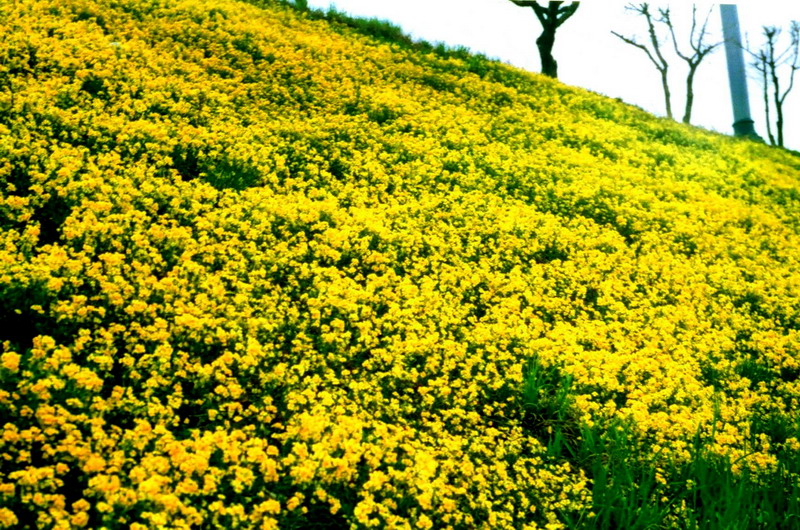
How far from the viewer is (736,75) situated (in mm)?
24891

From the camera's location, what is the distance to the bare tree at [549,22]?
25.0 metres

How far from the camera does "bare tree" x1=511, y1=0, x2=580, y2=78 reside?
82.0 feet

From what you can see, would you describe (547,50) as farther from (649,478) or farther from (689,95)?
(649,478)

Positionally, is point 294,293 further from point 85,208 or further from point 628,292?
point 628,292

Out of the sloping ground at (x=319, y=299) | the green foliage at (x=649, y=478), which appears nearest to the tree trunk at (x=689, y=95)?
the sloping ground at (x=319, y=299)

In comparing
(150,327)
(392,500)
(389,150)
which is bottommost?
(392,500)

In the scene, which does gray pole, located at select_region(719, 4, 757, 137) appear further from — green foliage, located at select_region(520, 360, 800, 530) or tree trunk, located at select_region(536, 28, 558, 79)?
green foliage, located at select_region(520, 360, 800, 530)

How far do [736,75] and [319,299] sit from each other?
2435 centimetres

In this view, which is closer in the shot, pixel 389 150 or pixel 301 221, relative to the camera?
pixel 301 221

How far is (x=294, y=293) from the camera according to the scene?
658 cm

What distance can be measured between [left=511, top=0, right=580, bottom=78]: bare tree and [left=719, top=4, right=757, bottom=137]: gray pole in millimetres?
6127

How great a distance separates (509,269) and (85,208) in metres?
5.20

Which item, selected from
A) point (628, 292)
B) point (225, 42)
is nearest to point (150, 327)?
point (628, 292)

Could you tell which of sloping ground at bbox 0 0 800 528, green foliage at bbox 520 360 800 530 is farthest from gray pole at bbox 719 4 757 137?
Result: green foliage at bbox 520 360 800 530
